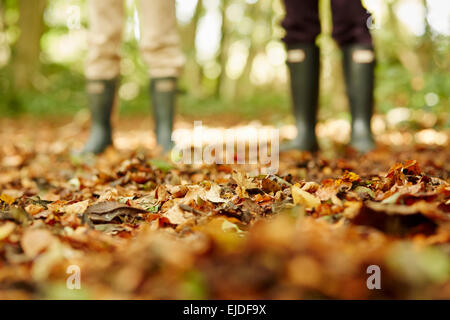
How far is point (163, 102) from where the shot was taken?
278 cm

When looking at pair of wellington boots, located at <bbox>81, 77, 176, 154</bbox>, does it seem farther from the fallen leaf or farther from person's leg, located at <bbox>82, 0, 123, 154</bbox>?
the fallen leaf

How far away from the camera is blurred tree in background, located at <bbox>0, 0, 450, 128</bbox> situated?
147 inches

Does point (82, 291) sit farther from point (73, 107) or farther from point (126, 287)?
point (73, 107)

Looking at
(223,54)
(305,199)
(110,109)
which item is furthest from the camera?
(223,54)

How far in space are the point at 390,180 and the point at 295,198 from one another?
1.24ft

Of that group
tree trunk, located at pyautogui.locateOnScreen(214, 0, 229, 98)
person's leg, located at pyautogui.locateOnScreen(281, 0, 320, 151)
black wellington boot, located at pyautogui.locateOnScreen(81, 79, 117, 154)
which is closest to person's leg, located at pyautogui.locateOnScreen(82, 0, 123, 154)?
black wellington boot, located at pyautogui.locateOnScreen(81, 79, 117, 154)

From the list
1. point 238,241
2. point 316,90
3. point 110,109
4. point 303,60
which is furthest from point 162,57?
point 238,241

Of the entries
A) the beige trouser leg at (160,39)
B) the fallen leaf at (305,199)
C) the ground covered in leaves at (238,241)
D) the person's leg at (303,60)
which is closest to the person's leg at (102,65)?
the beige trouser leg at (160,39)

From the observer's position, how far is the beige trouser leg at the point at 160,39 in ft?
8.65

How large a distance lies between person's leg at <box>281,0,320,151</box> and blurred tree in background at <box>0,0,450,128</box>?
0.47 feet

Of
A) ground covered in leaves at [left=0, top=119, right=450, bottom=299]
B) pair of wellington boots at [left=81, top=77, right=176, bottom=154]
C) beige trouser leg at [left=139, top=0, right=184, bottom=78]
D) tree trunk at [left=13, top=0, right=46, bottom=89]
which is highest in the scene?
tree trunk at [left=13, top=0, right=46, bottom=89]

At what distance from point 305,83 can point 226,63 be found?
397 inches

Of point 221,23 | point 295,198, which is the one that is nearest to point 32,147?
point 295,198

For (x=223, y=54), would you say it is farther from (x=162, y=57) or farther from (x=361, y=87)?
(x=361, y=87)
